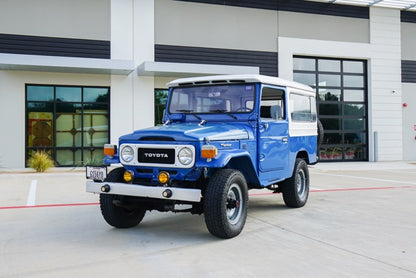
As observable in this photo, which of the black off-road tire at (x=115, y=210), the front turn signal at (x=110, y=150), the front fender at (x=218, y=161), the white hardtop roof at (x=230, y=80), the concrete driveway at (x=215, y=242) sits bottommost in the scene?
the concrete driveway at (x=215, y=242)

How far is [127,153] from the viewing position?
549cm

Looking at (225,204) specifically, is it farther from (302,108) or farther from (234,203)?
(302,108)

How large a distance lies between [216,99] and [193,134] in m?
1.34

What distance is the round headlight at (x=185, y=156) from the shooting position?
5.04 m

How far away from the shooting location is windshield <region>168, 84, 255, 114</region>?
20.3 feet

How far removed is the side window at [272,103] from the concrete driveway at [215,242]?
157 cm

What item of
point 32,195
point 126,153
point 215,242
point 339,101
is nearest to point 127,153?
point 126,153

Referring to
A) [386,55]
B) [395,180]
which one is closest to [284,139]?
[395,180]

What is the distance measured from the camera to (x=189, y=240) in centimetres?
521

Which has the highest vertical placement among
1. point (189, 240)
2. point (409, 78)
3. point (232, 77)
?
point (409, 78)

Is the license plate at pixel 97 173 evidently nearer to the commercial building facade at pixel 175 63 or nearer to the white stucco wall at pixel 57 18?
the commercial building facade at pixel 175 63

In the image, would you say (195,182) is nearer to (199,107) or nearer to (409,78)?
(199,107)

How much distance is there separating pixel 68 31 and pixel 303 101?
10457 millimetres

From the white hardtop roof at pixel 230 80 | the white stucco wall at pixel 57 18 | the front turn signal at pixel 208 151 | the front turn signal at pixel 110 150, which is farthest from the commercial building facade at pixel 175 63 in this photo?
the front turn signal at pixel 208 151
